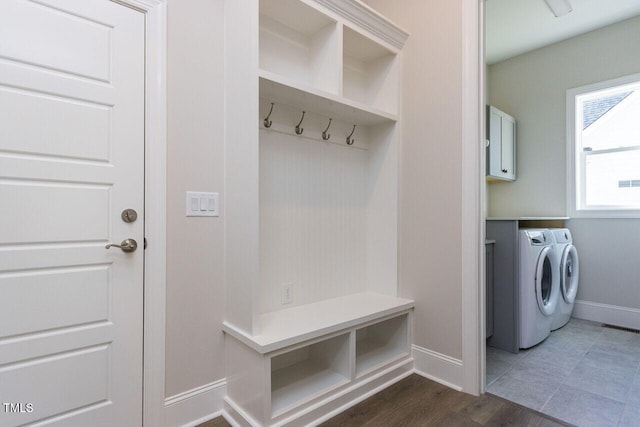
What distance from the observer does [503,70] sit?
384 centimetres

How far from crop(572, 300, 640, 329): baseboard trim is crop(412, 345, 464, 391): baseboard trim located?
7.41 feet

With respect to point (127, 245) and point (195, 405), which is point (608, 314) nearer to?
point (195, 405)

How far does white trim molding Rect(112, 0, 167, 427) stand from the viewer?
4.78 ft

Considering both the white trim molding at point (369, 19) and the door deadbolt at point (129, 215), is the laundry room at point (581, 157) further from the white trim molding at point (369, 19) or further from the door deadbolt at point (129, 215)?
the door deadbolt at point (129, 215)

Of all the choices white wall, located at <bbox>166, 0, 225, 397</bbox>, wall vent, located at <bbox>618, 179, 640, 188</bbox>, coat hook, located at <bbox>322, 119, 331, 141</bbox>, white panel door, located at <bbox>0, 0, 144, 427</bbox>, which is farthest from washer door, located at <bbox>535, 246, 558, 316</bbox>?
white panel door, located at <bbox>0, 0, 144, 427</bbox>

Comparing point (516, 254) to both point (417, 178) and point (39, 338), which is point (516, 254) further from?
point (39, 338)

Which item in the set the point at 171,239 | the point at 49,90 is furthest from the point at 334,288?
the point at 49,90

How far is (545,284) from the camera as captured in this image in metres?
2.68

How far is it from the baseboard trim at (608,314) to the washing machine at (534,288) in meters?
0.95

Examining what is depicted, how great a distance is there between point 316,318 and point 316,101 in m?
1.23

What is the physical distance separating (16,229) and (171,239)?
21.2 inches

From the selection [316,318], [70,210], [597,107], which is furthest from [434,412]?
[597,107]

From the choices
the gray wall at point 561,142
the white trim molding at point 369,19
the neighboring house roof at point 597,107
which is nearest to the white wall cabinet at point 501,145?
the gray wall at point 561,142

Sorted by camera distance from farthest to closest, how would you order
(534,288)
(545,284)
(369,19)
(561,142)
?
(561,142), (545,284), (534,288), (369,19)
